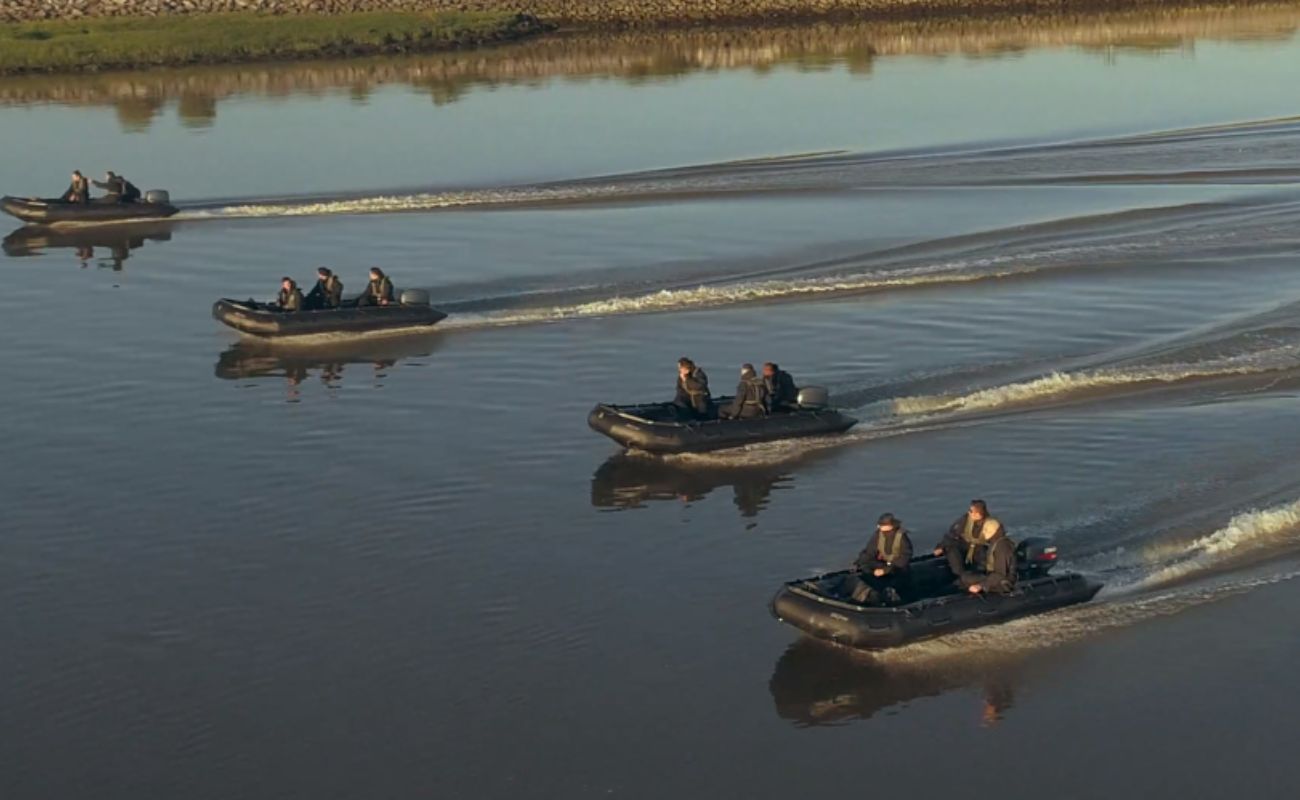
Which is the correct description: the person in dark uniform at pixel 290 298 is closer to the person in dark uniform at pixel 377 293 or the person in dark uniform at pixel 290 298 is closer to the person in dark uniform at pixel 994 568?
the person in dark uniform at pixel 377 293

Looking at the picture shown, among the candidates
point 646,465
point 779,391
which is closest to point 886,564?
point 646,465

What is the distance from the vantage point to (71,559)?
24047 mm

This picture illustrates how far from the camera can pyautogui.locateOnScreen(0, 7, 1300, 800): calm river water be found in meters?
19.4

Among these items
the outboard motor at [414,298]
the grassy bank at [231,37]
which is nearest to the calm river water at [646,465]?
the outboard motor at [414,298]

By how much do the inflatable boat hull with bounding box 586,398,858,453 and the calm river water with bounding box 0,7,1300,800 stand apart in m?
0.28

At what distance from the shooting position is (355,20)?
244ft

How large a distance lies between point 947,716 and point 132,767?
7.66 meters

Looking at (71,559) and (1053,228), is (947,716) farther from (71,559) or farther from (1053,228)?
(1053,228)

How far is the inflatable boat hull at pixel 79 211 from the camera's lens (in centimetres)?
4381

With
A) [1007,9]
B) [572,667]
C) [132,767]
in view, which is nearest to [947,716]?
[572,667]

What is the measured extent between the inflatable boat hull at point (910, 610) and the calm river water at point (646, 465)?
28 centimetres

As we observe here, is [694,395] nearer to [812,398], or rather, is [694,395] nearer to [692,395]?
[692,395]

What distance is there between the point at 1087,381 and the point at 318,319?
1255 centimetres

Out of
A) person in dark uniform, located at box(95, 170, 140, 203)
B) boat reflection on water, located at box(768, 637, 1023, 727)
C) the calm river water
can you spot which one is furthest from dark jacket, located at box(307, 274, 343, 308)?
boat reflection on water, located at box(768, 637, 1023, 727)
